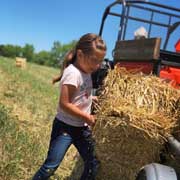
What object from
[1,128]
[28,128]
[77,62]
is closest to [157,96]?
[77,62]

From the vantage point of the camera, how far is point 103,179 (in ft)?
15.6

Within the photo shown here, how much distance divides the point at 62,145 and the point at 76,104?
1.23ft

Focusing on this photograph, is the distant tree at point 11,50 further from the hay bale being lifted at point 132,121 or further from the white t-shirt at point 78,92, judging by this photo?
the hay bale being lifted at point 132,121

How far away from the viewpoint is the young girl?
13.6ft

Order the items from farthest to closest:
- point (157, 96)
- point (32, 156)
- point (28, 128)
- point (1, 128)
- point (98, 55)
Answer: point (28, 128)
point (1, 128)
point (32, 156)
point (98, 55)
point (157, 96)

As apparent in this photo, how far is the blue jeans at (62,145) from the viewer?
14.2ft

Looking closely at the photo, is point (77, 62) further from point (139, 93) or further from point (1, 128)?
point (1, 128)

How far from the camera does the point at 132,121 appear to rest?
3.49 meters

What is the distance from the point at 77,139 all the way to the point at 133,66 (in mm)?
1011


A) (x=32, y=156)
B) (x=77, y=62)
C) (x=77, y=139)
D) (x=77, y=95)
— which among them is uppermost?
(x=77, y=62)

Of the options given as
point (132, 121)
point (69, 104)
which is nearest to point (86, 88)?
point (69, 104)

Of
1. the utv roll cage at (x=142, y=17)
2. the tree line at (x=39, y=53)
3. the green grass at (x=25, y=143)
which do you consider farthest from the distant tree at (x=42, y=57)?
the utv roll cage at (x=142, y=17)

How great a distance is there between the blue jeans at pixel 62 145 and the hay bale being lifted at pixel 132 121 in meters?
0.40

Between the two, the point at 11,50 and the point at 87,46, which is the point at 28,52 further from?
the point at 87,46
